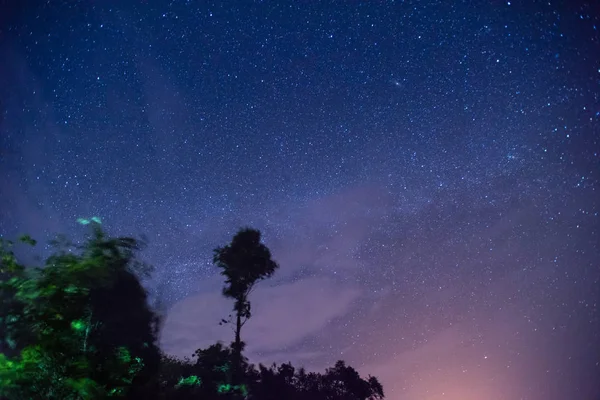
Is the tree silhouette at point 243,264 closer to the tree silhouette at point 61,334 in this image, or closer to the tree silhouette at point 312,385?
the tree silhouette at point 312,385

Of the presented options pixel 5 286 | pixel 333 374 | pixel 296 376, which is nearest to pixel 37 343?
pixel 5 286

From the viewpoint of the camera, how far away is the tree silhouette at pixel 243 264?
2825 cm

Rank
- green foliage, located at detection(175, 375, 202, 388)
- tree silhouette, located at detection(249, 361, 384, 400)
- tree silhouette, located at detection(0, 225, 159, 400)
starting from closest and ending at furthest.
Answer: tree silhouette, located at detection(0, 225, 159, 400) < green foliage, located at detection(175, 375, 202, 388) < tree silhouette, located at detection(249, 361, 384, 400)

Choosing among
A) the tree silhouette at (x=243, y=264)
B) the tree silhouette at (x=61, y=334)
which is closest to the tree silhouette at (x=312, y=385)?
the tree silhouette at (x=243, y=264)

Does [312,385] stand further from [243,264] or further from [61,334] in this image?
[61,334]

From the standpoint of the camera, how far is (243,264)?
2897 cm

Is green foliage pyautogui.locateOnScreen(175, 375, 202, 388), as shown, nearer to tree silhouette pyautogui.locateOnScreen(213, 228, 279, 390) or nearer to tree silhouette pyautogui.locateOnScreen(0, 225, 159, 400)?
tree silhouette pyautogui.locateOnScreen(213, 228, 279, 390)

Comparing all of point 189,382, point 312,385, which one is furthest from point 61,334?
point 312,385

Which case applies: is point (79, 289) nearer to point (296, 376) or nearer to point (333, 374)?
point (296, 376)

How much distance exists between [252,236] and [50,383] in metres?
22.8

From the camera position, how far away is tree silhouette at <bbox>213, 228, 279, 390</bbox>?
1112 inches

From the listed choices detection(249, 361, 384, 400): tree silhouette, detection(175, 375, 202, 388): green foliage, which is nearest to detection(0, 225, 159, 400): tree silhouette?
detection(175, 375, 202, 388): green foliage

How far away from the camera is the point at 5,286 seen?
754 centimetres

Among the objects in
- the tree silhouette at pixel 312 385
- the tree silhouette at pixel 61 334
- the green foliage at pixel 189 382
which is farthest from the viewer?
the tree silhouette at pixel 312 385
